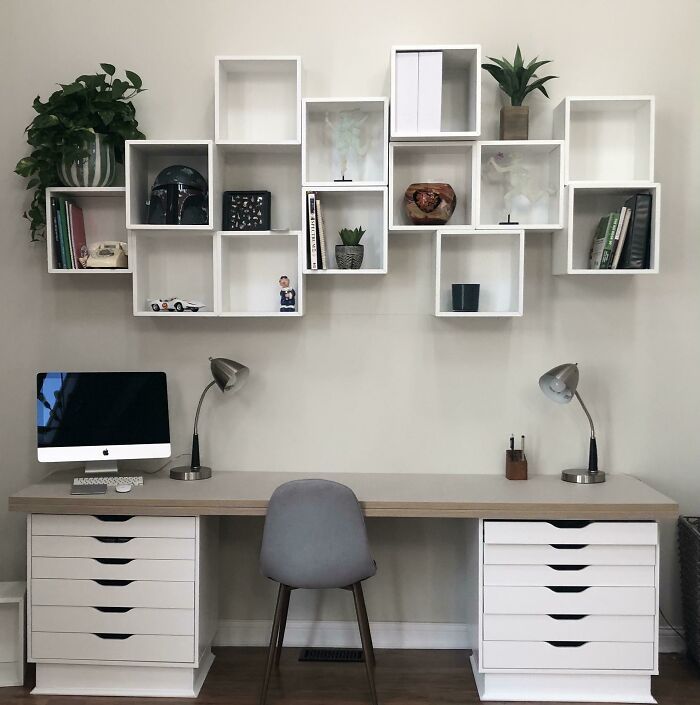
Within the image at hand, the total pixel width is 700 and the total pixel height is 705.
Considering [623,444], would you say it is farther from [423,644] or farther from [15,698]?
[15,698]

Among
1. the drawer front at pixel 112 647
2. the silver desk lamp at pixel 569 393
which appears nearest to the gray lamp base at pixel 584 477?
the silver desk lamp at pixel 569 393

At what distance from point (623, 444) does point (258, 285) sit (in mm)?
1646

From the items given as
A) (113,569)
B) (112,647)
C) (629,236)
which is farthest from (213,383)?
(629,236)

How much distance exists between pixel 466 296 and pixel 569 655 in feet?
4.47

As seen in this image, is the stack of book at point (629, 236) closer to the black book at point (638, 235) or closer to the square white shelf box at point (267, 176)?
the black book at point (638, 235)

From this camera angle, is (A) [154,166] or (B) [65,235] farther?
(A) [154,166]

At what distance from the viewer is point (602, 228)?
3.07 m

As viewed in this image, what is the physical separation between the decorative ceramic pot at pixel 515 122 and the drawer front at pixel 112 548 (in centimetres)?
196

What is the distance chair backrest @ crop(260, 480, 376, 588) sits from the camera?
105 inches

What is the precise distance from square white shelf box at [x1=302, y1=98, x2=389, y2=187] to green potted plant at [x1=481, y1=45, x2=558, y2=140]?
0.46 metres

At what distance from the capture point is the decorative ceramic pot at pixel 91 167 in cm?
306

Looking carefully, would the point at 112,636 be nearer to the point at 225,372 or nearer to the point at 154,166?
the point at 225,372

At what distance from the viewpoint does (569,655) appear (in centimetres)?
281

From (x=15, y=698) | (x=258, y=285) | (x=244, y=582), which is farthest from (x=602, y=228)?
(x=15, y=698)
